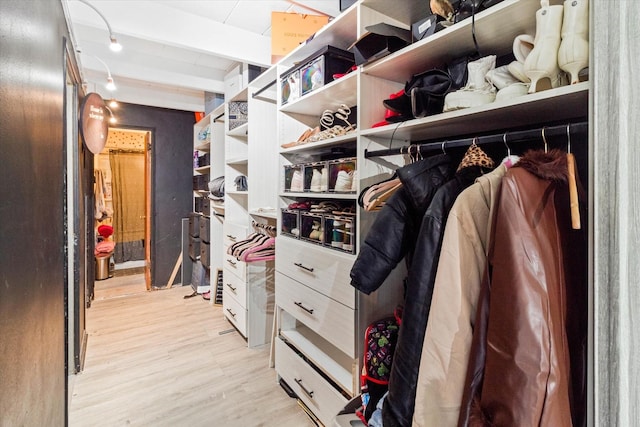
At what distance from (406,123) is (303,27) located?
135 centimetres

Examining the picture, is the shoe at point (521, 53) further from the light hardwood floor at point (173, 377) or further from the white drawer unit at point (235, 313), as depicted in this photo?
the white drawer unit at point (235, 313)

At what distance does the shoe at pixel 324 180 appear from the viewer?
175cm

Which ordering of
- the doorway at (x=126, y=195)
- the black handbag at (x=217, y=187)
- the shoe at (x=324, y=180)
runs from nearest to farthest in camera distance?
the shoe at (x=324, y=180) < the black handbag at (x=217, y=187) < the doorway at (x=126, y=195)

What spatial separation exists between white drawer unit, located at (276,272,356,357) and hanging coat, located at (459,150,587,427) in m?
0.75

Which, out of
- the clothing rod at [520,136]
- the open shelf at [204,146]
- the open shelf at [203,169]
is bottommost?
the clothing rod at [520,136]

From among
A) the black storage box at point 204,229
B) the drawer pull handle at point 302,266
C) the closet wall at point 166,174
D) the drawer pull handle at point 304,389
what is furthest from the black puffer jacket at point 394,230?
the closet wall at point 166,174

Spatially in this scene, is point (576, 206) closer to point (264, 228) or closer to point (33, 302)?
point (33, 302)

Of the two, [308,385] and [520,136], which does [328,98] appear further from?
[308,385]

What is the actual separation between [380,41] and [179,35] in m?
1.80

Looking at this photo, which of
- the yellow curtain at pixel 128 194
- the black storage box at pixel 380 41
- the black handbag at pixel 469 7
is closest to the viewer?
the black handbag at pixel 469 7

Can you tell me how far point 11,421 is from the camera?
789mm

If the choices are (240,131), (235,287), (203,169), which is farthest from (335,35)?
(203,169)

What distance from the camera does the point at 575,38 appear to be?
785 mm

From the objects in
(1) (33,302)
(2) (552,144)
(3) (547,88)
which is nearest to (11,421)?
(1) (33,302)
